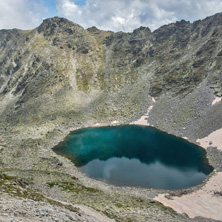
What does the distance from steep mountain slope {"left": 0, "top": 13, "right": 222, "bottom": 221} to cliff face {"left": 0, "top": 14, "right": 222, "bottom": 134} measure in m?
0.52

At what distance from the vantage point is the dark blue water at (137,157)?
168 feet

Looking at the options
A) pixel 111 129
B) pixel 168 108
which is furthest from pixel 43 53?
pixel 168 108

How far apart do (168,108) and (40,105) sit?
65985 mm

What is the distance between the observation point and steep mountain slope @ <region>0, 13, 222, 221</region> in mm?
77875

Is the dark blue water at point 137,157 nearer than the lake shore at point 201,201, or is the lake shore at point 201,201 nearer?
the lake shore at point 201,201

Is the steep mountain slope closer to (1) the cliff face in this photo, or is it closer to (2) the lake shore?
(1) the cliff face

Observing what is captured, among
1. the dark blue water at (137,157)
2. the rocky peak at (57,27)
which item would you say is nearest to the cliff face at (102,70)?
the rocky peak at (57,27)

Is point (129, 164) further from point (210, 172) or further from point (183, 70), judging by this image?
point (183, 70)

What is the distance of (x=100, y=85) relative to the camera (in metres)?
128

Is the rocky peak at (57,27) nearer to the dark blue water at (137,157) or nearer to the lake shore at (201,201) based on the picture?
the dark blue water at (137,157)

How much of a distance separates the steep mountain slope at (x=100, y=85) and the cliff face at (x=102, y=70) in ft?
1.70

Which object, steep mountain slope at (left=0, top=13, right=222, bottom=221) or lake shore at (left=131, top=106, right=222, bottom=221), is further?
steep mountain slope at (left=0, top=13, right=222, bottom=221)

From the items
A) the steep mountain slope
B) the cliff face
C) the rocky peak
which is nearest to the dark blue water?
the steep mountain slope

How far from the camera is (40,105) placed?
107 metres
